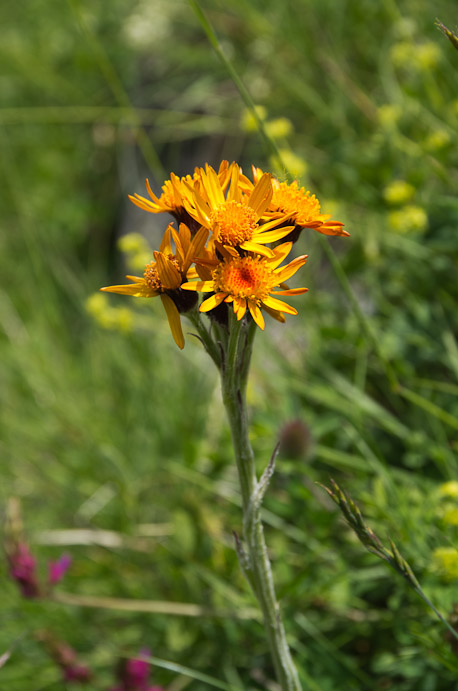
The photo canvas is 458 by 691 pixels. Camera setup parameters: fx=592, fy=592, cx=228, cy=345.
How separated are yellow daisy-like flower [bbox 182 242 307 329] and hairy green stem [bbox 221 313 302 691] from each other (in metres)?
0.05

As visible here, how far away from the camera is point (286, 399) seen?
1788 mm

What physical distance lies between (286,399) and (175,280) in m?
0.98

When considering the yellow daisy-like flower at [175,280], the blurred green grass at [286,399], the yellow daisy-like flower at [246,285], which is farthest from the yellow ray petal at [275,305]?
the blurred green grass at [286,399]

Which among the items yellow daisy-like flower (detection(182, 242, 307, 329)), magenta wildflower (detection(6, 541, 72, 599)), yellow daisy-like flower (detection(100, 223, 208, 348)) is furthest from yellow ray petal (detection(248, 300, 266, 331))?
magenta wildflower (detection(6, 541, 72, 599))

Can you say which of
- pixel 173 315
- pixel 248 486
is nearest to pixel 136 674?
pixel 248 486

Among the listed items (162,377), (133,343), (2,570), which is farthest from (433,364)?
(2,570)

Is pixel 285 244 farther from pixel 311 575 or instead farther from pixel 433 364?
pixel 433 364

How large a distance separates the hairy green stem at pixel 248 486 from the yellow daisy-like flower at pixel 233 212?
0.12 m

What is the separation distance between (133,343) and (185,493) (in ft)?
2.59

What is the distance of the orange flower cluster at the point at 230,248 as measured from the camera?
836mm

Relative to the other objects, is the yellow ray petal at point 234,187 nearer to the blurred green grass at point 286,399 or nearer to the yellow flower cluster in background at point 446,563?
the blurred green grass at point 286,399

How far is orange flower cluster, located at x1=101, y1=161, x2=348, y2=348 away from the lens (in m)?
0.84

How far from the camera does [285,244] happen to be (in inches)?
36.2

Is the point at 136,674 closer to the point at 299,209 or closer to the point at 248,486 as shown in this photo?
the point at 248,486
